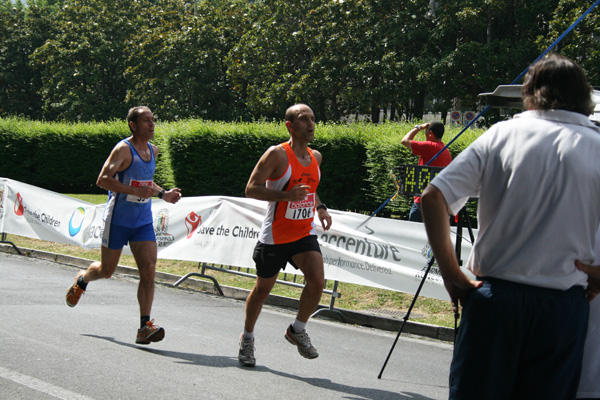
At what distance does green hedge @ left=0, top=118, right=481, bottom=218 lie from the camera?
61.1 feet

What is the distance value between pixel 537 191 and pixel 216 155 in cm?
2066

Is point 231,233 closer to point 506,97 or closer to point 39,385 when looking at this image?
point 39,385

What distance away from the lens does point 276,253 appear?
5.69m

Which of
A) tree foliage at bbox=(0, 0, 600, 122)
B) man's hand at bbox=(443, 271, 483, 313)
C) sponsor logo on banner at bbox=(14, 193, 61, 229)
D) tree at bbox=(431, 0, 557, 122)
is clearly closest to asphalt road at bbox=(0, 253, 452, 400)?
man's hand at bbox=(443, 271, 483, 313)

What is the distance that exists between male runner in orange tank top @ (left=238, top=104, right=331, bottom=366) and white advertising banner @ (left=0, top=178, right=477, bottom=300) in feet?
9.88

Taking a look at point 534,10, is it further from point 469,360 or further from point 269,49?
point 469,360

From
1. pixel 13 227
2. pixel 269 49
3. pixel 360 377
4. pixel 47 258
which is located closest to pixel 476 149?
pixel 360 377

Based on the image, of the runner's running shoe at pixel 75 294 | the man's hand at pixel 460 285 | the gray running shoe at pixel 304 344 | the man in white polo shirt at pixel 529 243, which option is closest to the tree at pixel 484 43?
the runner's running shoe at pixel 75 294

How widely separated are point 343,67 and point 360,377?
94.3 ft

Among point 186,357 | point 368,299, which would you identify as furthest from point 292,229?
point 368,299

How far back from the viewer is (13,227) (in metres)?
13.7

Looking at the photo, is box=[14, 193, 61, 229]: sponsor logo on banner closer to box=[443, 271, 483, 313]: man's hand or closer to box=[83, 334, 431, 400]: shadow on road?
box=[83, 334, 431, 400]: shadow on road

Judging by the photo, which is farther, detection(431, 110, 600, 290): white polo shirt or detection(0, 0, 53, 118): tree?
detection(0, 0, 53, 118): tree

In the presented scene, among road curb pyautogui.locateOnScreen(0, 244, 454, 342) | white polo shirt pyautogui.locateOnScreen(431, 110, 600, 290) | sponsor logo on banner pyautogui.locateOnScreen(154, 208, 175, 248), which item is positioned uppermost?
white polo shirt pyautogui.locateOnScreen(431, 110, 600, 290)
